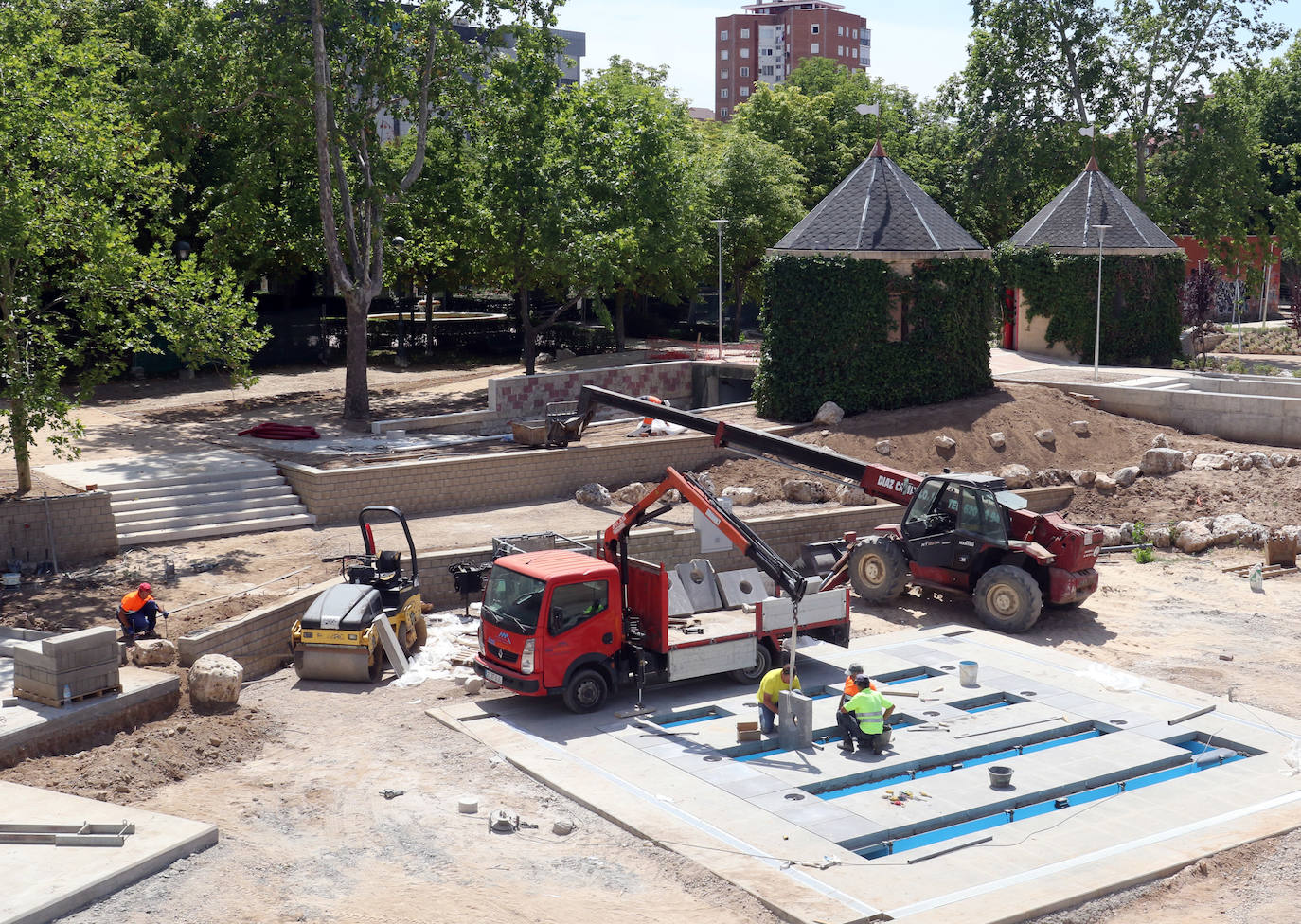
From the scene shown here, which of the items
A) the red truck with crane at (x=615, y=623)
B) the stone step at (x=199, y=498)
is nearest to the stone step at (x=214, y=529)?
the stone step at (x=199, y=498)

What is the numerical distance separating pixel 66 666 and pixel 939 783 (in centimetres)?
1035

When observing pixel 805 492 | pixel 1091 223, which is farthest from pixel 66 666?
pixel 1091 223

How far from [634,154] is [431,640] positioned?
75.9ft

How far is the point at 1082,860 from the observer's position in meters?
12.5

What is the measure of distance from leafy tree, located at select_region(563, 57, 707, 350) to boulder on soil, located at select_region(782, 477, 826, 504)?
36.0 feet

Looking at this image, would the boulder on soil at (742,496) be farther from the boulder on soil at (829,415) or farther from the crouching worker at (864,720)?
the crouching worker at (864,720)

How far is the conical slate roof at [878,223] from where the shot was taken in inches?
1288

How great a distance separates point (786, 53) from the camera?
4722 inches

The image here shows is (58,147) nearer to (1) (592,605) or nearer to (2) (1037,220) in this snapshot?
(1) (592,605)

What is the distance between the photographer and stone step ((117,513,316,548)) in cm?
2320

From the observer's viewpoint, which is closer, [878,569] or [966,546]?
[966,546]

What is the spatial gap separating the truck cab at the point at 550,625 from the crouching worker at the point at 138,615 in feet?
16.4

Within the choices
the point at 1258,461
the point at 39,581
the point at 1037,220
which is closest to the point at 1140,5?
the point at 1037,220

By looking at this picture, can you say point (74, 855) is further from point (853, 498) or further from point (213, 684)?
point (853, 498)
